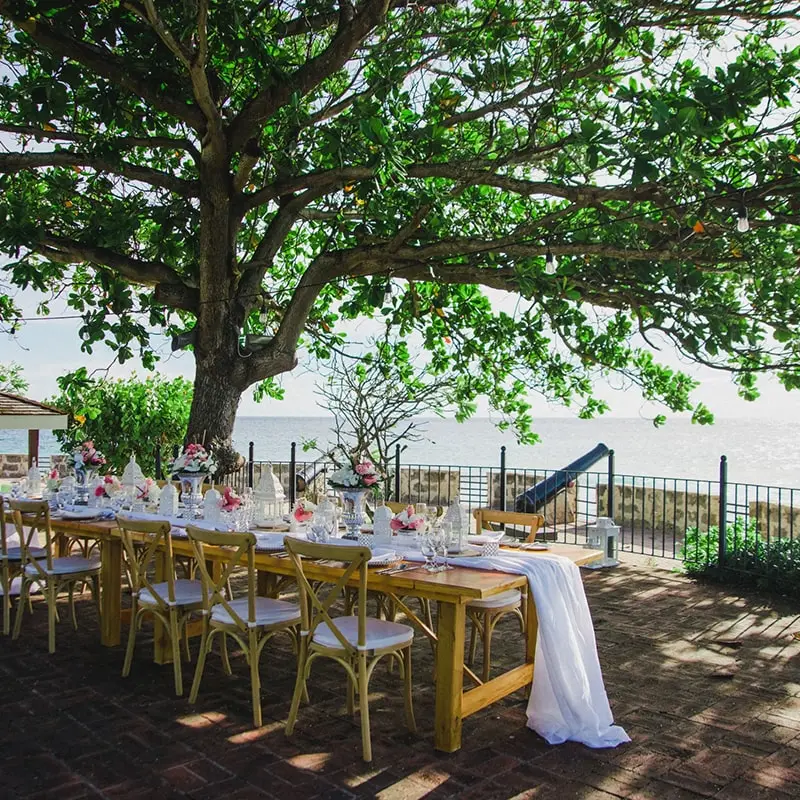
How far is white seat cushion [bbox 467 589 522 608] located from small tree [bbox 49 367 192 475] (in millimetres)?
9177

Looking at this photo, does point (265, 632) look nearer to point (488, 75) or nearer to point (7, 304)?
point (488, 75)

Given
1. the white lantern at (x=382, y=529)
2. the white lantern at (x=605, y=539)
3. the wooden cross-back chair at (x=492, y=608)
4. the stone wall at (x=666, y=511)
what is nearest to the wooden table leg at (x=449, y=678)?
the wooden cross-back chair at (x=492, y=608)

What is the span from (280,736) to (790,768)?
2.44 meters

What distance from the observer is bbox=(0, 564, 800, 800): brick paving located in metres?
3.44

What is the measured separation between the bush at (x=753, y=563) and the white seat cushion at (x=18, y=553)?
21.4 ft

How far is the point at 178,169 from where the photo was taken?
9.03 meters

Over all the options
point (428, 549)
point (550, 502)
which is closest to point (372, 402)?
point (428, 549)

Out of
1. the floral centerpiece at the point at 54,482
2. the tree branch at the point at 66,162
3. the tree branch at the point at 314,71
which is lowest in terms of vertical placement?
the floral centerpiece at the point at 54,482

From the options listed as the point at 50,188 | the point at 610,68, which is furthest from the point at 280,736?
the point at 50,188

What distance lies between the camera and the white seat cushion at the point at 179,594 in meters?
4.82

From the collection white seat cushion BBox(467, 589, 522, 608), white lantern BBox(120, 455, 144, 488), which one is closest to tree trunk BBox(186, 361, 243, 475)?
white lantern BBox(120, 455, 144, 488)

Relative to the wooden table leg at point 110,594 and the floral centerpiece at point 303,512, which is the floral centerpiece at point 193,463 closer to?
the wooden table leg at point 110,594

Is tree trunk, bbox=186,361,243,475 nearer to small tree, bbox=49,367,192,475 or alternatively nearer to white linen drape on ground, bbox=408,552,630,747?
white linen drape on ground, bbox=408,552,630,747

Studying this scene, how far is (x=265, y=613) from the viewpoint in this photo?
4.48 meters
